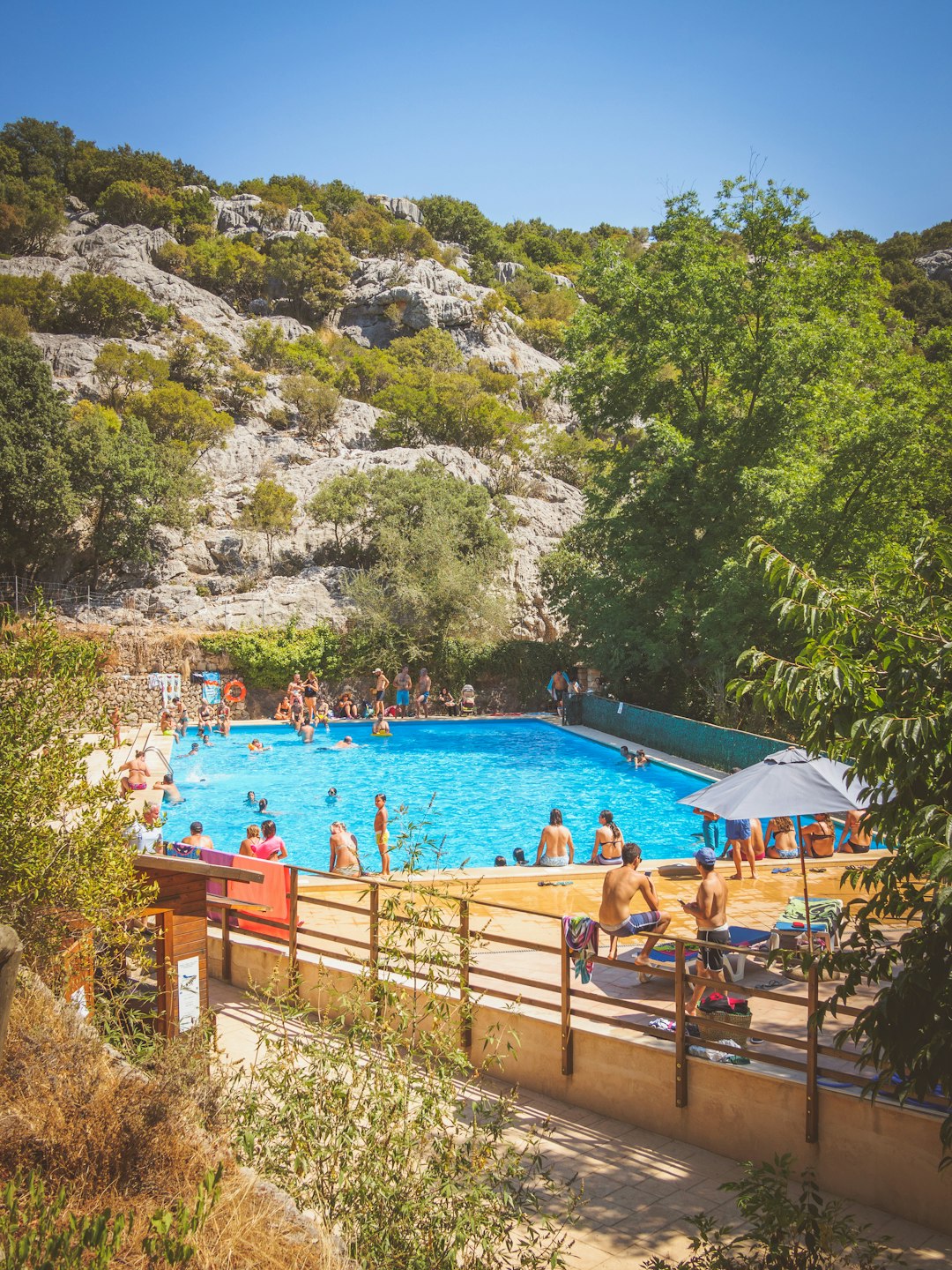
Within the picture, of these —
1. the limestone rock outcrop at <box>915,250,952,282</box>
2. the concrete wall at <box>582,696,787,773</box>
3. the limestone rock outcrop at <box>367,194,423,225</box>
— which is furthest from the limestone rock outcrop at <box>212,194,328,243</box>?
the concrete wall at <box>582,696,787,773</box>

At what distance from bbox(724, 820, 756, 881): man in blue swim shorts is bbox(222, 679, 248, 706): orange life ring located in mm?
18740

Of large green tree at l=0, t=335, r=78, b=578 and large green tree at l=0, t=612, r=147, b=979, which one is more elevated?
large green tree at l=0, t=335, r=78, b=578

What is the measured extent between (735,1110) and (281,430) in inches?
1769

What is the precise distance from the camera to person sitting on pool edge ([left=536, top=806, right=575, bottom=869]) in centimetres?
1165

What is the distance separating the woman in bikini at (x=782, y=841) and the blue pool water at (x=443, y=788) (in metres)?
2.81

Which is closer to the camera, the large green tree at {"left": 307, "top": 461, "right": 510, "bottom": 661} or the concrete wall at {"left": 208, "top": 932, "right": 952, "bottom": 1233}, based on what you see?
the concrete wall at {"left": 208, "top": 932, "right": 952, "bottom": 1233}

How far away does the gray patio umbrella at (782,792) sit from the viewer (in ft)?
27.0

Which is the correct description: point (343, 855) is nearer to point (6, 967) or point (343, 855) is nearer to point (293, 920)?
point (293, 920)

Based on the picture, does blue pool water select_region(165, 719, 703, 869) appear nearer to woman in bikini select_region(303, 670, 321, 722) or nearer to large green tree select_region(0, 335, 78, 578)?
woman in bikini select_region(303, 670, 321, 722)

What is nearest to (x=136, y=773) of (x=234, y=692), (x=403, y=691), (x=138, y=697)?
(x=138, y=697)

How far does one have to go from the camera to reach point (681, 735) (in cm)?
2028

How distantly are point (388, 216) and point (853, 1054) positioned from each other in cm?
7952

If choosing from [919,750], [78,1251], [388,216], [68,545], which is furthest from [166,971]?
[388,216]

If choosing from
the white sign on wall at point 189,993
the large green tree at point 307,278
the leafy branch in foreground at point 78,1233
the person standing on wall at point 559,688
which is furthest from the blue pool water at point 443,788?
the large green tree at point 307,278
